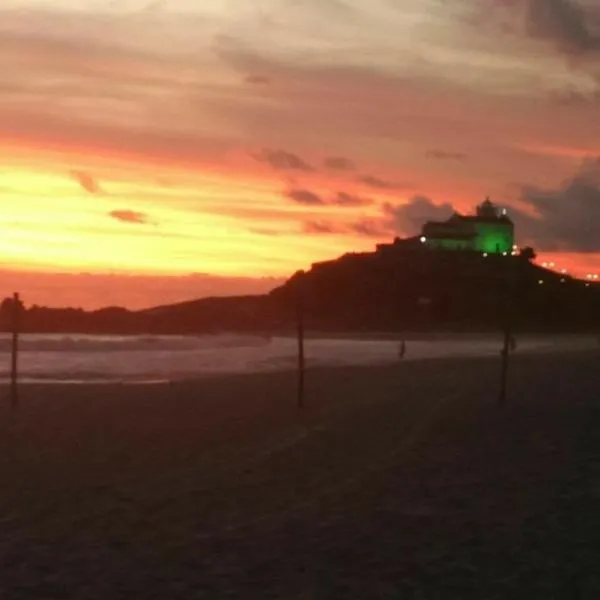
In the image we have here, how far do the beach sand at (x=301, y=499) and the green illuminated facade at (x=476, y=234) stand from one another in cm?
8522

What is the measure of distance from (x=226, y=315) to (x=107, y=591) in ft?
252

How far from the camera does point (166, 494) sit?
12.0 m

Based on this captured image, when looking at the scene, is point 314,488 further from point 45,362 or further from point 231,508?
point 45,362

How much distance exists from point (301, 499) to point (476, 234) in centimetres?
9686

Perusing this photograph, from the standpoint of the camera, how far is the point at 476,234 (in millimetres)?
107062

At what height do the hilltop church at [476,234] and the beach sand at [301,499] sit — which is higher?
the hilltop church at [476,234]

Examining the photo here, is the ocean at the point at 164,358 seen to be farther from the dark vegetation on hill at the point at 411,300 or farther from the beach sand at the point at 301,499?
the dark vegetation on hill at the point at 411,300

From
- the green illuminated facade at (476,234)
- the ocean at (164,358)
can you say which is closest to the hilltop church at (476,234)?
the green illuminated facade at (476,234)

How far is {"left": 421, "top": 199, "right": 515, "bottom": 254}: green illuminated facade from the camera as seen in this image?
106294 mm

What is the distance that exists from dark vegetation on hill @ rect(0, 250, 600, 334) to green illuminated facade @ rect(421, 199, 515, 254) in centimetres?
430

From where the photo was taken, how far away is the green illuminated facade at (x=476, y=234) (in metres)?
106

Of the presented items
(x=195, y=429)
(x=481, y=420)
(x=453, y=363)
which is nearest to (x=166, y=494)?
(x=195, y=429)

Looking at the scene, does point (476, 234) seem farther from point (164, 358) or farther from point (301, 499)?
point (301, 499)

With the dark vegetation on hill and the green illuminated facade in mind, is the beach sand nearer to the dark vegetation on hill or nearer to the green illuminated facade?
the dark vegetation on hill
